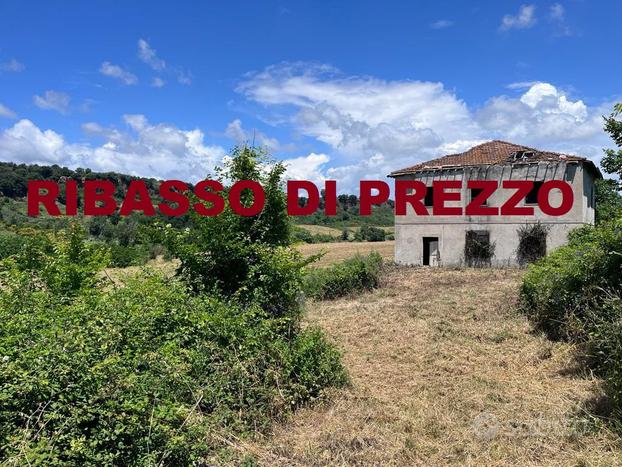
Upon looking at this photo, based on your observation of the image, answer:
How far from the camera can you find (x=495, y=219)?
2081 cm

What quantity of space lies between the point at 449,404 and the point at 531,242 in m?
16.4

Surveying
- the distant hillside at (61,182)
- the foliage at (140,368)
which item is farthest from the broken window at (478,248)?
the distant hillside at (61,182)

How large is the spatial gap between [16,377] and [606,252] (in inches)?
342

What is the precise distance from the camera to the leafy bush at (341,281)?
55.2 ft

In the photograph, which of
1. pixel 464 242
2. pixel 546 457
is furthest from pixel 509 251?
pixel 546 457

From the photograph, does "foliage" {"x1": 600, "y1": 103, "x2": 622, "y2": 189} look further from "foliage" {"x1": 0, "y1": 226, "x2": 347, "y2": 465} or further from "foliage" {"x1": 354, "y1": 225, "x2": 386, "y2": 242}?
"foliage" {"x1": 354, "y1": 225, "x2": 386, "y2": 242}

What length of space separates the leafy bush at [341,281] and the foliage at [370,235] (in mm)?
40467

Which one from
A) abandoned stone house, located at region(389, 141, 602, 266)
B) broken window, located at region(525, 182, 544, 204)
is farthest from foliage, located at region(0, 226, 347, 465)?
broken window, located at region(525, 182, 544, 204)

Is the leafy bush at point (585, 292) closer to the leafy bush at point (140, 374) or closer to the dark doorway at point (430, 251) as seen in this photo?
the leafy bush at point (140, 374)

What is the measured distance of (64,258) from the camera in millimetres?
7746

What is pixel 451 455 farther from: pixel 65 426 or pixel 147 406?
pixel 65 426

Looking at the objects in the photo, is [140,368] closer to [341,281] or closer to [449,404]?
[449,404]

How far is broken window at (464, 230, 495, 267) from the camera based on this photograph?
20.8 m
